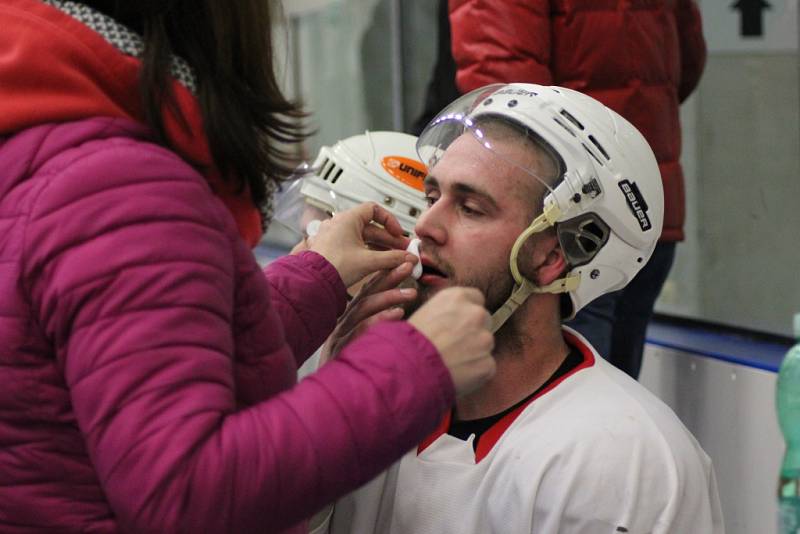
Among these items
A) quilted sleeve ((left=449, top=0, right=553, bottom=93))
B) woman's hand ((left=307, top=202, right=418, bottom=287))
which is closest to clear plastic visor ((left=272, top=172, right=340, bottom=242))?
quilted sleeve ((left=449, top=0, right=553, bottom=93))

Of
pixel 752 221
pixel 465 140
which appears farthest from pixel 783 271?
pixel 465 140

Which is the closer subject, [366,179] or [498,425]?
[498,425]

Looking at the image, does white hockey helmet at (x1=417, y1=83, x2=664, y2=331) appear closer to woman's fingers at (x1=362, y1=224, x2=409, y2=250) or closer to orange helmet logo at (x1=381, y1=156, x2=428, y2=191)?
woman's fingers at (x1=362, y1=224, x2=409, y2=250)

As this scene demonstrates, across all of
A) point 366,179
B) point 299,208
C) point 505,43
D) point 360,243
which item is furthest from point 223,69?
point 505,43

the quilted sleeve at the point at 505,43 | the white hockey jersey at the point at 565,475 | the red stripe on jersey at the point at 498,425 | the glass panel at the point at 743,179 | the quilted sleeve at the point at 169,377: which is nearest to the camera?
the quilted sleeve at the point at 169,377

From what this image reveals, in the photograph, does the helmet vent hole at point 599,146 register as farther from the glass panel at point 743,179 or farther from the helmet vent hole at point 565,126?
the glass panel at point 743,179

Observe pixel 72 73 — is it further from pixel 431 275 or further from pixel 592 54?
pixel 592 54

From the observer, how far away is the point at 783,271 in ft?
12.3

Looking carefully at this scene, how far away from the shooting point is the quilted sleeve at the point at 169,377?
108cm

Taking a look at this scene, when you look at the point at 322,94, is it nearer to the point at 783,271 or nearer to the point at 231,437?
the point at 783,271

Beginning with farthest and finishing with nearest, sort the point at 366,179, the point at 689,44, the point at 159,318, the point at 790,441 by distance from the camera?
the point at 689,44 < the point at 366,179 < the point at 790,441 < the point at 159,318

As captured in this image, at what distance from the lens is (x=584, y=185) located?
6.57 ft

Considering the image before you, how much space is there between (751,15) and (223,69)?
2.90m

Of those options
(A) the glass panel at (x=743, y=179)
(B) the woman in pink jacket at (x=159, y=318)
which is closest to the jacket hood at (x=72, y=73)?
(B) the woman in pink jacket at (x=159, y=318)
